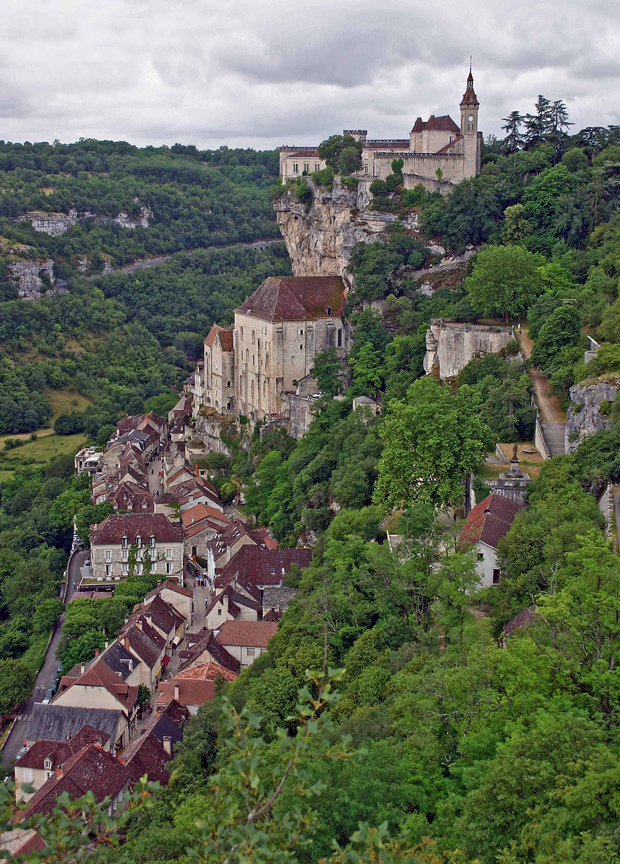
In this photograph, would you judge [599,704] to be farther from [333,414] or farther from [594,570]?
[333,414]

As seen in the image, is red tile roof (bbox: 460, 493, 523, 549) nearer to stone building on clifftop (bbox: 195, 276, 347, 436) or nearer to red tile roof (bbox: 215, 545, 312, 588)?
red tile roof (bbox: 215, 545, 312, 588)

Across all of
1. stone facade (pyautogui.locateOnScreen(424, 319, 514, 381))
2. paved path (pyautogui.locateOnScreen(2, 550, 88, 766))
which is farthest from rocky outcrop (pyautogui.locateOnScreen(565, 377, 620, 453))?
paved path (pyautogui.locateOnScreen(2, 550, 88, 766))

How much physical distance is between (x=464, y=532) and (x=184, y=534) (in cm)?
2515

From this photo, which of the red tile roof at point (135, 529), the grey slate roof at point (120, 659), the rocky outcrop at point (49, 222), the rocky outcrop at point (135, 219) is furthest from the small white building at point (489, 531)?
the rocky outcrop at point (135, 219)

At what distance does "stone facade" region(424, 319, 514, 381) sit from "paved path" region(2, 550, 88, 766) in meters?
23.0

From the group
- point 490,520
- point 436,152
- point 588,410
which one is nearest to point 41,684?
point 490,520

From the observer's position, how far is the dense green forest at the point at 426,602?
14.8m

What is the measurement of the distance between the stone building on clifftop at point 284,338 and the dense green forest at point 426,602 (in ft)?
7.13

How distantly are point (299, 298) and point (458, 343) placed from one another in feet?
56.1

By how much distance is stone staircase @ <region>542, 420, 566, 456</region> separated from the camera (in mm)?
35125

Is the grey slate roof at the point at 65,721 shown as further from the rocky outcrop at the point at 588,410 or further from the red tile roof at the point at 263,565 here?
the rocky outcrop at the point at 588,410

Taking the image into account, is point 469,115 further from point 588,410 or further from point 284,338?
point 588,410

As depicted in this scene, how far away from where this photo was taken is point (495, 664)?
19.3 metres

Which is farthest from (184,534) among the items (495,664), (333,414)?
(495,664)
